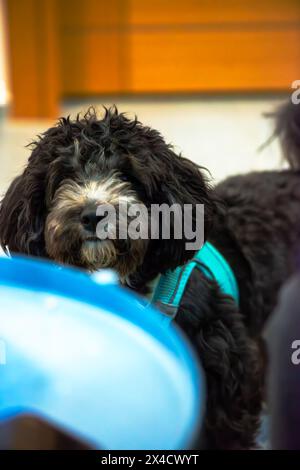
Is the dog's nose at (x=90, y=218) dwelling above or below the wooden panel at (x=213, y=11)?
below

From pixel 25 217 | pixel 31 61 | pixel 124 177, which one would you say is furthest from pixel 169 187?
pixel 31 61

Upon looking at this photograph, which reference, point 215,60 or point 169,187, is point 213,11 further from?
point 169,187

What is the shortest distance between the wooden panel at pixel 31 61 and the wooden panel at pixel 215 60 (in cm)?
46

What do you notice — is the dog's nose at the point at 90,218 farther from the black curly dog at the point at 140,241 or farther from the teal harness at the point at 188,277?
the teal harness at the point at 188,277

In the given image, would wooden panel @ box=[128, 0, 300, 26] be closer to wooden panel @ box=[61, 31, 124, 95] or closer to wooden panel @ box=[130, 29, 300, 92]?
wooden panel @ box=[130, 29, 300, 92]

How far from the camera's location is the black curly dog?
946 millimetres

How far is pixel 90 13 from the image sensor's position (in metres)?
3.67

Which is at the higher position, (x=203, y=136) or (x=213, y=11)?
(x=213, y=11)

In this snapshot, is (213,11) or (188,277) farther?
(213,11)

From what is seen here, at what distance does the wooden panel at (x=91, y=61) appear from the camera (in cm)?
253

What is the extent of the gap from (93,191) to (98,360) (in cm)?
49

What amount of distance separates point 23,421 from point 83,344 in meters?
0.25

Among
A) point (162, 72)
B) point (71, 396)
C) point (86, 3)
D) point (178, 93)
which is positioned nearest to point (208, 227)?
point (71, 396)

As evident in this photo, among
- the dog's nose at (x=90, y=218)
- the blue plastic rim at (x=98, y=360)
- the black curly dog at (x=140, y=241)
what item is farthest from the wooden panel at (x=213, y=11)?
the blue plastic rim at (x=98, y=360)
